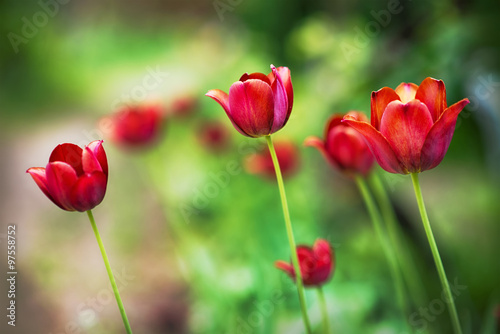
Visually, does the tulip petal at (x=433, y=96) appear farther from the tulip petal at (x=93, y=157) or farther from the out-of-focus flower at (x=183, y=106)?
the out-of-focus flower at (x=183, y=106)

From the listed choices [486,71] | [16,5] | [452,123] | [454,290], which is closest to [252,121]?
[452,123]

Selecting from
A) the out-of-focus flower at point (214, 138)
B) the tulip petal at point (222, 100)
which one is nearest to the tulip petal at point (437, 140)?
the tulip petal at point (222, 100)

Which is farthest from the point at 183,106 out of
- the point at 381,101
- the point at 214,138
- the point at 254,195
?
the point at 381,101

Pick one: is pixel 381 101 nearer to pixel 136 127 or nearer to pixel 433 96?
pixel 433 96

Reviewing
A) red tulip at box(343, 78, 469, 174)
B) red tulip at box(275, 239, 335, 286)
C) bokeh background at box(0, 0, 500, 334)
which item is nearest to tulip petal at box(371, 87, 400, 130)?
red tulip at box(343, 78, 469, 174)

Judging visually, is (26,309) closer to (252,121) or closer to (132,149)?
(132,149)

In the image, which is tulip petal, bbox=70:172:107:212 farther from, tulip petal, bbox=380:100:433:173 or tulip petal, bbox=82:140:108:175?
tulip petal, bbox=380:100:433:173
